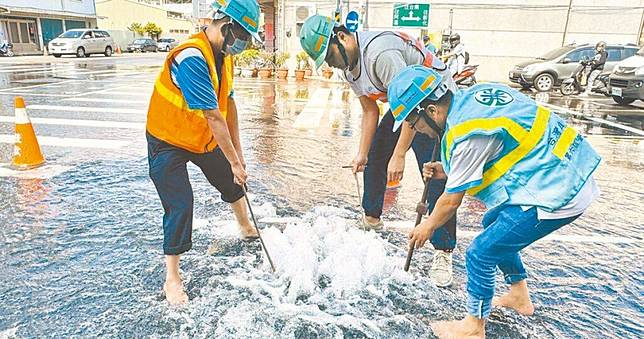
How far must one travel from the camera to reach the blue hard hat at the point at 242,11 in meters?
2.38

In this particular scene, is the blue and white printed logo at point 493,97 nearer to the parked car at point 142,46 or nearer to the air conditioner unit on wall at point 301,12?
the air conditioner unit on wall at point 301,12

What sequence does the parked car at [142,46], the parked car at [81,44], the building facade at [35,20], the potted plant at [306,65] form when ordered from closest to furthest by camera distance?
the potted plant at [306,65] → the parked car at [81,44] → the building facade at [35,20] → the parked car at [142,46]

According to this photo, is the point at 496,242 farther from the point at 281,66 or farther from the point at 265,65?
the point at 265,65

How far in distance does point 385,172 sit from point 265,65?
15.3m

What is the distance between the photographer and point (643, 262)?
10.9 ft

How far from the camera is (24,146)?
5.15 m

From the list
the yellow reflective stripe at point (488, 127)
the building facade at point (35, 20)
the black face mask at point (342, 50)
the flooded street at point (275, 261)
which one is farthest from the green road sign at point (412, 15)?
the building facade at point (35, 20)

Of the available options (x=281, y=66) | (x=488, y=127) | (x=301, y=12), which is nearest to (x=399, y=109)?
(x=488, y=127)

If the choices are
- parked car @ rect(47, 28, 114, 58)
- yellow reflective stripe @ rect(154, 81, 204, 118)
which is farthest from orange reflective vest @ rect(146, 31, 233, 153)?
parked car @ rect(47, 28, 114, 58)

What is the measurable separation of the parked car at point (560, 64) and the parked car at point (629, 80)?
2619mm

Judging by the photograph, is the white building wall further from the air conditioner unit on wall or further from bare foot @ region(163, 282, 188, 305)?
bare foot @ region(163, 282, 188, 305)

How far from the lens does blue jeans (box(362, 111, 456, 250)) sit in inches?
119

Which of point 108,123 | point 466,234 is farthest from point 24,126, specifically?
point 466,234

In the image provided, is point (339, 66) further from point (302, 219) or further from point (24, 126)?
point (24, 126)
